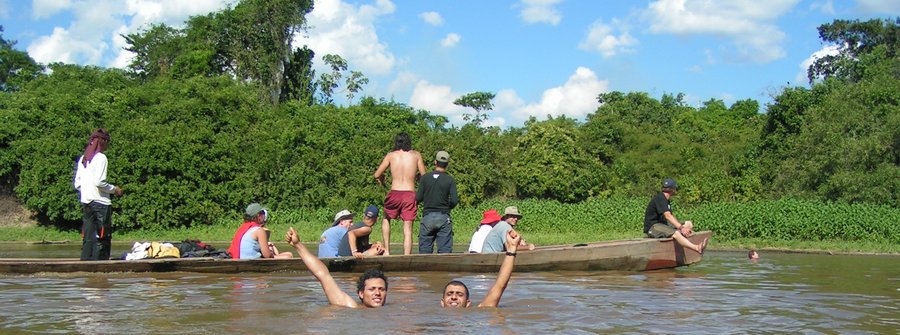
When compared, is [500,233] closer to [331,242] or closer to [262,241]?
[331,242]

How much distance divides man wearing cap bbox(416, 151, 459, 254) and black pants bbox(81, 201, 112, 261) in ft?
12.2

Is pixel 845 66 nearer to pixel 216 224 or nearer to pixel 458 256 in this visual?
pixel 216 224

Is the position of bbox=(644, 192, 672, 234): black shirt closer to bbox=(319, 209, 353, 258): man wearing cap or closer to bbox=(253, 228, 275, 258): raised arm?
bbox=(319, 209, 353, 258): man wearing cap

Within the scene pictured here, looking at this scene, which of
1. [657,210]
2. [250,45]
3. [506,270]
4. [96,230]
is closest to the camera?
[506,270]

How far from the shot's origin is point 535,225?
82.1 ft

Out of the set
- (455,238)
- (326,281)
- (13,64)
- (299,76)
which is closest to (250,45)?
(299,76)

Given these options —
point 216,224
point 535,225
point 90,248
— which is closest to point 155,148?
point 216,224

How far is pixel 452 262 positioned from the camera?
1125 cm

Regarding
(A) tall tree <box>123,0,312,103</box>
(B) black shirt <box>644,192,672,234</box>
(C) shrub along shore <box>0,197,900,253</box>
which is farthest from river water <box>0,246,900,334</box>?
(A) tall tree <box>123,0,312,103</box>

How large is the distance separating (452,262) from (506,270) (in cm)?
353

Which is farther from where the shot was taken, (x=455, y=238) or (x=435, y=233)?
(x=455, y=238)

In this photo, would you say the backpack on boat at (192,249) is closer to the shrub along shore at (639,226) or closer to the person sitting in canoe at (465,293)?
the person sitting in canoe at (465,293)

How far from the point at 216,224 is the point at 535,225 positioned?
8725 millimetres

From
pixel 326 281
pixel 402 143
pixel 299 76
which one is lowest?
pixel 326 281
